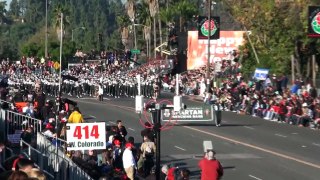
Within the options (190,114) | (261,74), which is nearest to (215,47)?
(261,74)

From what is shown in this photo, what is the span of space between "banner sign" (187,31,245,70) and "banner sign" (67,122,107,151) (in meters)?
68.0

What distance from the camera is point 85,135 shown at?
19.3 meters

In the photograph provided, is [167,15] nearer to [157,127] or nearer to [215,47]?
[215,47]

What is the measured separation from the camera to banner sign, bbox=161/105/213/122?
34.2m

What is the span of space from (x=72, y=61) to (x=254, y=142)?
78.3m

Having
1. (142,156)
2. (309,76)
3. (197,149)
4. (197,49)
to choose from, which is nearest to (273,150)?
(197,149)

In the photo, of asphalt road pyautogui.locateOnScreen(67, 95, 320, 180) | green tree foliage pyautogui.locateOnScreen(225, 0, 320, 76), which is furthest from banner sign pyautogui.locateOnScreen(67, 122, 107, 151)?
green tree foliage pyautogui.locateOnScreen(225, 0, 320, 76)

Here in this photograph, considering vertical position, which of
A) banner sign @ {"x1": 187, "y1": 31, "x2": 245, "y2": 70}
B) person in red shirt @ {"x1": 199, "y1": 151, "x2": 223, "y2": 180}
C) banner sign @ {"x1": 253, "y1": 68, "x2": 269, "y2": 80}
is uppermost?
banner sign @ {"x1": 187, "y1": 31, "x2": 245, "y2": 70}

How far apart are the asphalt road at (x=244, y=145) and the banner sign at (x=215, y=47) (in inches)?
1417

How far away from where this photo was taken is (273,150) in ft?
112

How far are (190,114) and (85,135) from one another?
1760 cm

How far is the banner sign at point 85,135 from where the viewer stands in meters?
19.2

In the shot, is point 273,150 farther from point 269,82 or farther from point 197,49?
point 197,49

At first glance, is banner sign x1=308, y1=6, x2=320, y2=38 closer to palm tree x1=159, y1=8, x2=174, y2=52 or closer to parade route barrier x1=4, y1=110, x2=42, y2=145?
parade route barrier x1=4, y1=110, x2=42, y2=145
